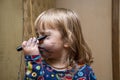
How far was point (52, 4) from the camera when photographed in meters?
2.13

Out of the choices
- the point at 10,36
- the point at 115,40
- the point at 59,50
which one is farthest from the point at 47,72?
the point at 115,40

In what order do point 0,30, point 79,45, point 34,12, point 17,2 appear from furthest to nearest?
1. point 34,12
2. point 17,2
3. point 0,30
4. point 79,45

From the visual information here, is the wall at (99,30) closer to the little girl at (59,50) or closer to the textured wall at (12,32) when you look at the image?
the textured wall at (12,32)

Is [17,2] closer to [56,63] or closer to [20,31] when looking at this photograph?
[20,31]

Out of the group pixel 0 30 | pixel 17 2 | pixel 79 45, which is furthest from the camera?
pixel 17 2

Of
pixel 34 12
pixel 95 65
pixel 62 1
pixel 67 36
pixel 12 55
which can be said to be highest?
pixel 62 1

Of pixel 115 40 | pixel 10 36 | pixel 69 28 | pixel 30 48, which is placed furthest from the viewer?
pixel 115 40

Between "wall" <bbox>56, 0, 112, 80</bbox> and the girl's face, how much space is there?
1.35 m

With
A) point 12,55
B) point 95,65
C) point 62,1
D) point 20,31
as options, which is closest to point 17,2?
point 20,31

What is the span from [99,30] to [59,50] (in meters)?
1.36

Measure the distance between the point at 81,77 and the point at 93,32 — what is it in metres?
A: 1.39

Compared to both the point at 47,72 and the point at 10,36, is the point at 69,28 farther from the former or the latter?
Result: the point at 10,36

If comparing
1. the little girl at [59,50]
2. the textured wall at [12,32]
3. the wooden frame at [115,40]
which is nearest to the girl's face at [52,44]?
the little girl at [59,50]

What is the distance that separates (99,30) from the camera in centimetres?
216
